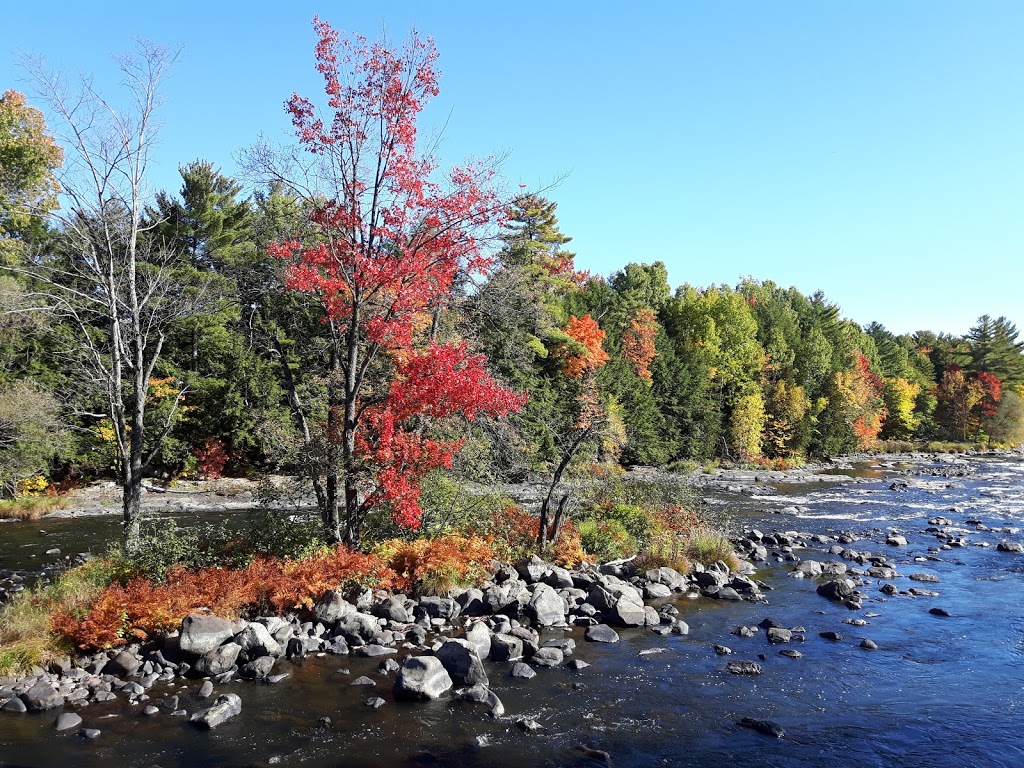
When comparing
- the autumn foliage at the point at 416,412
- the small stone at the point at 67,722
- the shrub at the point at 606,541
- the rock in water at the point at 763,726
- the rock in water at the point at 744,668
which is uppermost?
the autumn foliage at the point at 416,412

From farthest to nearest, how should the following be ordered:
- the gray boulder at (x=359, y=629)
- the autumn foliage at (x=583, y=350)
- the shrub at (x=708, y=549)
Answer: the autumn foliage at (x=583, y=350) → the shrub at (x=708, y=549) → the gray boulder at (x=359, y=629)

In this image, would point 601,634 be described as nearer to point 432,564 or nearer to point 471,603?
point 471,603

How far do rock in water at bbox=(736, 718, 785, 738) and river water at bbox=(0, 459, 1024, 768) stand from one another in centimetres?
13

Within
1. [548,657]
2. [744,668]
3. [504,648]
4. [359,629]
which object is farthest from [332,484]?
[744,668]

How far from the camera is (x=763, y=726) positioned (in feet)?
30.6

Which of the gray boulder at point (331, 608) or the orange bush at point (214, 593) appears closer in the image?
the orange bush at point (214, 593)

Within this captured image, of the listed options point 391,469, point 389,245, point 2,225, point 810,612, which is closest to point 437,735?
point 391,469

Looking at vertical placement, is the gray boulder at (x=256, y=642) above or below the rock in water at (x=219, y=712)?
above

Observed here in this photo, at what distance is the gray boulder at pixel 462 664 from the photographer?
1055 centimetres

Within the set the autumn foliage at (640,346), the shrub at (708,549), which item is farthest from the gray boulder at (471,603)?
the autumn foliage at (640,346)

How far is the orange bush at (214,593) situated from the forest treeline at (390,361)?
68.6 inches

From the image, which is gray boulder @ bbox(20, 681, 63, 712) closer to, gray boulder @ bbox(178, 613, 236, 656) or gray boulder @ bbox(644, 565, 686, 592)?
gray boulder @ bbox(178, 613, 236, 656)

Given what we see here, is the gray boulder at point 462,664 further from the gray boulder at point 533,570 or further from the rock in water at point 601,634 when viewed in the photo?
the gray boulder at point 533,570

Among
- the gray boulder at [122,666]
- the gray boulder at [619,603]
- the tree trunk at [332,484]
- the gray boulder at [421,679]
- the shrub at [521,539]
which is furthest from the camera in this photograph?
the shrub at [521,539]
